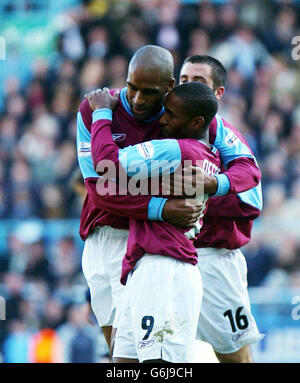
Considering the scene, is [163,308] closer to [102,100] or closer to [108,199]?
[108,199]

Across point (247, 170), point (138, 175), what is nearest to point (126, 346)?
point (138, 175)

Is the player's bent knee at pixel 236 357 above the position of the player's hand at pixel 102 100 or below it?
below

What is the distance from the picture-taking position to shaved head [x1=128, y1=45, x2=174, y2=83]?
13.7ft

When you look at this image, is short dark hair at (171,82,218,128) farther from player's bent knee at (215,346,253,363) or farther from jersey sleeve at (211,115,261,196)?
player's bent knee at (215,346,253,363)

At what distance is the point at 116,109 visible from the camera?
4.44 meters

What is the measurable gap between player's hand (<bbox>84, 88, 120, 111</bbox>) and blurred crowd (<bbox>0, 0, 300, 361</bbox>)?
3933mm

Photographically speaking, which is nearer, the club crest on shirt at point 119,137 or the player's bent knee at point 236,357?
the club crest on shirt at point 119,137

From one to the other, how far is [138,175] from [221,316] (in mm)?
1424

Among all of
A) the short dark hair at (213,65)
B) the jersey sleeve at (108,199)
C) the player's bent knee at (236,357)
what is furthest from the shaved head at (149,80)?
the player's bent knee at (236,357)

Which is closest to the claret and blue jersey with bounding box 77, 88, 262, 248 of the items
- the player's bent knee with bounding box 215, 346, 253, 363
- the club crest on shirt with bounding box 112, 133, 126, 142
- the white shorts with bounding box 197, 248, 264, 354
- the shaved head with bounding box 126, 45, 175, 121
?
the club crest on shirt with bounding box 112, 133, 126, 142

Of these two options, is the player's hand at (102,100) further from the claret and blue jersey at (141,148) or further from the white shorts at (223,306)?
the white shorts at (223,306)

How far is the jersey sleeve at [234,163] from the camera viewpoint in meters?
4.35

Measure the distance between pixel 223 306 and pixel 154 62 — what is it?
5.61ft

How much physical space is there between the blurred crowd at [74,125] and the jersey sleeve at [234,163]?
12.2ft
